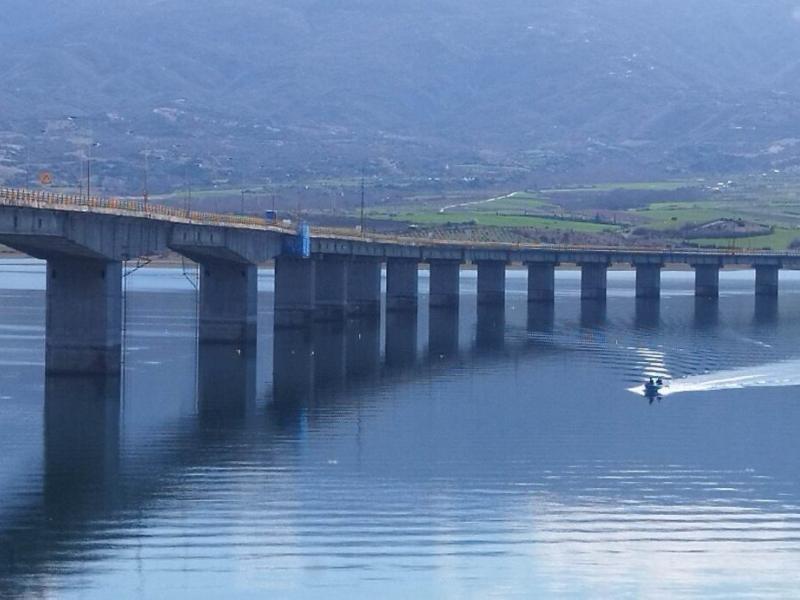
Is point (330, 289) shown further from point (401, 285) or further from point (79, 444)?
point (79, 444)

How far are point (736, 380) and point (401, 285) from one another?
194ft

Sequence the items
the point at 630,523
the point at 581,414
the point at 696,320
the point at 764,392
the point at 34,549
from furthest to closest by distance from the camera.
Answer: the point at 696,320, the point at 764,392, the point at 581,414, the point at 630,523, the point at 34,549

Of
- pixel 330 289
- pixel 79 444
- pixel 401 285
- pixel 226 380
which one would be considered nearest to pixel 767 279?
pixel 401 285

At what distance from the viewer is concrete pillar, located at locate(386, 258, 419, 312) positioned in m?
144

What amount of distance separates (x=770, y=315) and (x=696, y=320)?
11554mm

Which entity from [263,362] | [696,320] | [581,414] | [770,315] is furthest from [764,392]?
[770,315]

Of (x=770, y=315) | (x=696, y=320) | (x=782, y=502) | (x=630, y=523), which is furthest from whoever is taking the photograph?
(x=770, y=315)

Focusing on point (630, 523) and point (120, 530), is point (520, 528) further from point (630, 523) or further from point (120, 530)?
point (120, 530)

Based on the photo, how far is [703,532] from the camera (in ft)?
167

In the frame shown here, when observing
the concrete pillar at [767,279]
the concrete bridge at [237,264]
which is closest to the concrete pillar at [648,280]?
the concrete bridge at [237,264]

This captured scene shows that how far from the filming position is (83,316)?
8225 cm

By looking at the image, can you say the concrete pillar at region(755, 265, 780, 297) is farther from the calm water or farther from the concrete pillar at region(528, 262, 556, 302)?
the calm water

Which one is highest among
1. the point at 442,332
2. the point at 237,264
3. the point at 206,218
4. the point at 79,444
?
the point at 206,218

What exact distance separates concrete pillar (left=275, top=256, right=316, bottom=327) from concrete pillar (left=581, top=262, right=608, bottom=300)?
47.8m
